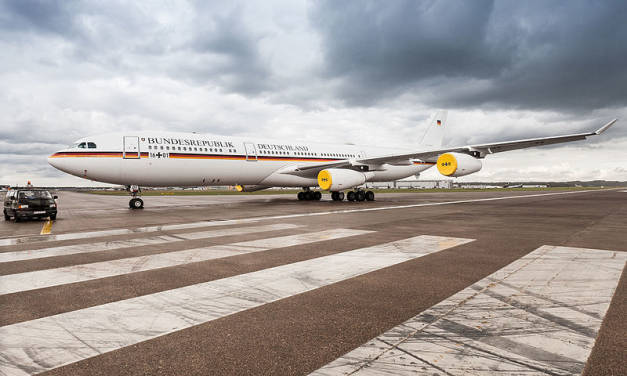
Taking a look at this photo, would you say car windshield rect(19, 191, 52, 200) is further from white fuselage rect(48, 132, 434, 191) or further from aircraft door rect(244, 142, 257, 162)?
aircraft door rect(244, 142, 257, 162)

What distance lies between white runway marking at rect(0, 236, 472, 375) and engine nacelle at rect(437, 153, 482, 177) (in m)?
13.9

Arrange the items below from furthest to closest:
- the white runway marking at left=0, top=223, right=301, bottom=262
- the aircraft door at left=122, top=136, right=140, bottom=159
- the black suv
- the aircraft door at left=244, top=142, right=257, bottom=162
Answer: the aircraft door at left=244, top=142, right=257, bottom=162 → the aircraft door at left=122, top=136, right=140, bottom=159 → the black suv → the white runway marking at left=0, top=223, right=301, bottom=262

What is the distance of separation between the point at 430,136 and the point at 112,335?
30.7 m

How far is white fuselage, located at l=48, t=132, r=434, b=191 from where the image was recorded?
1503 centimetres

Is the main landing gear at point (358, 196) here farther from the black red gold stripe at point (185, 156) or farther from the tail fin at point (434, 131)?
the tail fin at point (434, 131)

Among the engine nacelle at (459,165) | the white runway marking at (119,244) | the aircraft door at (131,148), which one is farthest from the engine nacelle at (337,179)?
the white runway marking at (119,244)

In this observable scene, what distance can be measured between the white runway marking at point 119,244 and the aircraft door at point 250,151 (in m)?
10.4

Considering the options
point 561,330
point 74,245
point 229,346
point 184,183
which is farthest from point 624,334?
point 184,183

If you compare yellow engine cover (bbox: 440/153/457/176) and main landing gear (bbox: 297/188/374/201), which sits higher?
yellow engine cover (bbox: 440/153/457/176)

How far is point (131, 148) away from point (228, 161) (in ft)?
15.6

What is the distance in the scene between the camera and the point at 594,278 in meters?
4.30

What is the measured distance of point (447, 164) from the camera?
17766 mm

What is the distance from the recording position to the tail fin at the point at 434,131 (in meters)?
30.2

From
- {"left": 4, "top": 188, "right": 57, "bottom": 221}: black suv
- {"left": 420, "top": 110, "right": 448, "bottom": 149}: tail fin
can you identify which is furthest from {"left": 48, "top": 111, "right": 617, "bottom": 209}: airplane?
{"left": 420, "top": 110, "right": 448, "bottom": 149}: tail fin
